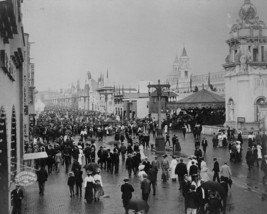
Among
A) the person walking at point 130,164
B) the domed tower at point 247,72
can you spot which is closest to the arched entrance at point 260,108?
the domed tower at point 247,72

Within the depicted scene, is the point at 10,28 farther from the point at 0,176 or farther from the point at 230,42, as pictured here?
the point at 230,42

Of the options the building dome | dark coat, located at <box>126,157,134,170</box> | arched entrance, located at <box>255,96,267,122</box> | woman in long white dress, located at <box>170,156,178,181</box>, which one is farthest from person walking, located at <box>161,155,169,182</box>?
the building dome

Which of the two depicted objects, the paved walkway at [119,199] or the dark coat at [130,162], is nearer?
the paved walkway at [119,199]

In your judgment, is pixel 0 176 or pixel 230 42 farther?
pixel 230 42

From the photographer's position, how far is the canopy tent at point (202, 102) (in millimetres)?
49188

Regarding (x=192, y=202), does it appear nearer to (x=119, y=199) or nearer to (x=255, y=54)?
(x=119, y=199)

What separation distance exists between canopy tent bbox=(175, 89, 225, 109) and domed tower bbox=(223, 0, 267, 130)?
3.69 metres

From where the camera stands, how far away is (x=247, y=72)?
4362 centimetres

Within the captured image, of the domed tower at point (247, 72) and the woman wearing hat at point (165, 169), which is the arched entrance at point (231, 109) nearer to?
the domed tower at point (247, 72)

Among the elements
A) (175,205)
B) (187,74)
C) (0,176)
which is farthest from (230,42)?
(187,74)

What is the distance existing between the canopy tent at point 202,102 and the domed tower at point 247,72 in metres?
3.69

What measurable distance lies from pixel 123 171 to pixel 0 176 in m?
11.9

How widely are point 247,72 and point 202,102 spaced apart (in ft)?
23.0

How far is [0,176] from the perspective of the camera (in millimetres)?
12062
